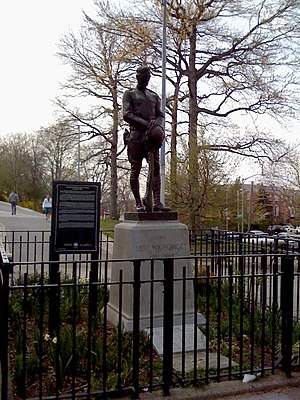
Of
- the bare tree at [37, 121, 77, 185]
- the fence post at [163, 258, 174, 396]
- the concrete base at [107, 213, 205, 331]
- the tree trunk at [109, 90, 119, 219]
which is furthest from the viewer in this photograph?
the bare tree at [37, 121, 77, 185]

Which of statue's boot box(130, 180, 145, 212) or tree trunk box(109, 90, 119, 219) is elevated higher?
tree trunk box(109, 90, 119, 219)

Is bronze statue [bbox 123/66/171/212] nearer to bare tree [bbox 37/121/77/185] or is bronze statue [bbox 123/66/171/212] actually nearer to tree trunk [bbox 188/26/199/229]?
tree trunk [bbox 188/26/199/229]

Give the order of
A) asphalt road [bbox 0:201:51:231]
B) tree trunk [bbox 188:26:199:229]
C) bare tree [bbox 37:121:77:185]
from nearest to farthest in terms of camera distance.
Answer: tree trunk [bbox 188:26:199:229]
asphalt road [bbox 0:201:51:231]
bare tree [bbox 37:121:77:185]

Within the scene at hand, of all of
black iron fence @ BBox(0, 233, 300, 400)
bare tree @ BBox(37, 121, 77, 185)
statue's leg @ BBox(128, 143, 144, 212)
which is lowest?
black iron fence @ BBox(0, 233, 300, 400)

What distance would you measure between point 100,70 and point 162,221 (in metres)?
20.4

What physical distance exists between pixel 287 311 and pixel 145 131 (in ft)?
9.90

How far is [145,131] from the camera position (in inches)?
234

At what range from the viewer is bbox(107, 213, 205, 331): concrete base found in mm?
5457

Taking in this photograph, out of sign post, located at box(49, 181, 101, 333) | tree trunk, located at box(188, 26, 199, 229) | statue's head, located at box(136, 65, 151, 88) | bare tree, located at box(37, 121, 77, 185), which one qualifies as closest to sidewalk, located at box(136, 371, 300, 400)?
sign post, located at box(49, 181, 101, 333)

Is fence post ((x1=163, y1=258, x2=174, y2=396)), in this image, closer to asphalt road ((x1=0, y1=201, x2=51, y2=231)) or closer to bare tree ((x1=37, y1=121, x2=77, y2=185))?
asphalt road ((x1=0, y1=201, x2=51, y2=231))

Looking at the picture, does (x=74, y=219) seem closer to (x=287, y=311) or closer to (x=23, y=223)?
(x=287, y=311)

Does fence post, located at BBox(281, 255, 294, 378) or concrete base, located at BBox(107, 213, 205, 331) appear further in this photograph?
concrete base, located at BBox(107, 213, 205, 331)

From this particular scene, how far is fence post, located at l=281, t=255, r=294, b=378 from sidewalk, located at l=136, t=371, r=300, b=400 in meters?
0.18

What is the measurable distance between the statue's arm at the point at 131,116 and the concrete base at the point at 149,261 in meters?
1.30
